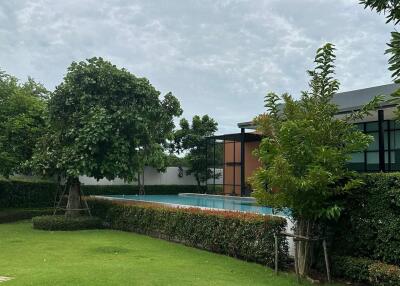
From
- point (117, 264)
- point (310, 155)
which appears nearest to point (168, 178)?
point (117, 264)

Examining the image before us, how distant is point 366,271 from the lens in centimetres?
840

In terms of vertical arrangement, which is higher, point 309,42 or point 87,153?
point 309,42

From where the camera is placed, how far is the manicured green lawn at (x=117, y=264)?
8.56 m

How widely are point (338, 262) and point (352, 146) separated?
7.29 feet

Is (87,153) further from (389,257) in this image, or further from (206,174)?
(206,174)

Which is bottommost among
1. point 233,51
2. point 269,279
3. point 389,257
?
point 269,279

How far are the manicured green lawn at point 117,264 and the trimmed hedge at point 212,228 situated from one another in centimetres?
30

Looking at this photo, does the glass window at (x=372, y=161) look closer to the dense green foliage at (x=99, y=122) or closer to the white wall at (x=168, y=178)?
the dense green foliage at (x=99, y=122)

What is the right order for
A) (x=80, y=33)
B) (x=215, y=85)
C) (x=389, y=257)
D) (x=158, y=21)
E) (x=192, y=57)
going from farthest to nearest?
1. (x=215, y=85)
2. (x=192, y=57)
3. (x=80, y=33)
4. (x=158, y=21)
5. (x=389, y=257)

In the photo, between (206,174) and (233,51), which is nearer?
(233,51)

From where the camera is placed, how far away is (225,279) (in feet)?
29.2

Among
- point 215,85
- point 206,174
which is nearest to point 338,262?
point 215,85

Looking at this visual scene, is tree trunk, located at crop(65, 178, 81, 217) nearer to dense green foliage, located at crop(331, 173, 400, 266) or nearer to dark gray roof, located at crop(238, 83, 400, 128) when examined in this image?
dark gray roof, located at crop(238, 83, 400, 128)

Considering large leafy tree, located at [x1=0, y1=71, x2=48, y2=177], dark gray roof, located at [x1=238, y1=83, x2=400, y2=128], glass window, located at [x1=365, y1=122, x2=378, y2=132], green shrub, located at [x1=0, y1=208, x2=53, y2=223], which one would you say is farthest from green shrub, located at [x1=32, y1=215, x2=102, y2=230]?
glass window, located at [x1=365, y1=122, x2=378, y2=132]
